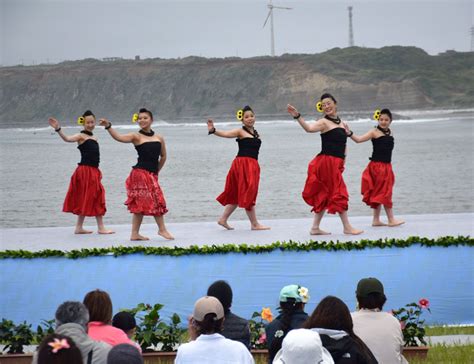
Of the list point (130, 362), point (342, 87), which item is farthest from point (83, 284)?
point (342, 87)

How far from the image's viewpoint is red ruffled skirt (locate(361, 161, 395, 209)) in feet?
39.8

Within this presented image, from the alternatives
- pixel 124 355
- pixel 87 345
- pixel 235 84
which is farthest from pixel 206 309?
pixel 235 84

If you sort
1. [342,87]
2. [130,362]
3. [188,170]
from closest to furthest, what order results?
1. [130,362]
2. [188,170]
3. [342,87]

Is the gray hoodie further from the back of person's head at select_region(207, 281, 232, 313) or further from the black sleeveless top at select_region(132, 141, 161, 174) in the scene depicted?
the black sleeveless top at select_region(132, 141, 161, 174)

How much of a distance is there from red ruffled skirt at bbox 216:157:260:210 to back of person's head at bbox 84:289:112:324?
5.80 meters

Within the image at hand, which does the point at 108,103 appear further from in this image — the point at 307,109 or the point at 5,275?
the point at 5,275

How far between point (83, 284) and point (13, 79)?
3421 inches

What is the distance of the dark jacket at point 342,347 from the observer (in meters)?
5.66

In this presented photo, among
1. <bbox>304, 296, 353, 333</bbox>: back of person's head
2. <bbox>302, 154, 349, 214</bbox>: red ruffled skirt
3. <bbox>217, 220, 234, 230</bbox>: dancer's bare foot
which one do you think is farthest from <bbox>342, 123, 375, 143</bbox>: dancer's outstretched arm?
<bbox>304, 296, 353, 333</bbox>: back of person's head

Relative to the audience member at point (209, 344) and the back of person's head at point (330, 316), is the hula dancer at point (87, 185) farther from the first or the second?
the back of person's head at point (330, 316)

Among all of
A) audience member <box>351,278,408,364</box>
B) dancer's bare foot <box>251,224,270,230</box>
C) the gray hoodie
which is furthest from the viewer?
dancer's bare foot <box>251,224,270,230</box>

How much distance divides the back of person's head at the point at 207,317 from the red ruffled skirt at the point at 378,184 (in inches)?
259

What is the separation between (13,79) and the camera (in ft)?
311

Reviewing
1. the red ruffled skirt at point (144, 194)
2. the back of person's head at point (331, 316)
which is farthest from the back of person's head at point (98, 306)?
the red ruffled skirt at point (144, 194)
